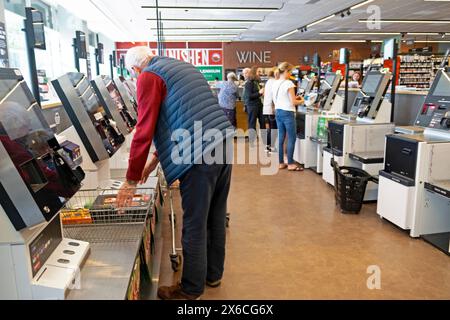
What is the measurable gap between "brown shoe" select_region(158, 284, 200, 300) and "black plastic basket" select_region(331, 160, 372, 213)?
2.36 m

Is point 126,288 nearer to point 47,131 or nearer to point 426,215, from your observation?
point 47,131

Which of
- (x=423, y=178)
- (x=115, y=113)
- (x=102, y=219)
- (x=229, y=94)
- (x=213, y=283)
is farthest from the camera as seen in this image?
(x=229, y=94)

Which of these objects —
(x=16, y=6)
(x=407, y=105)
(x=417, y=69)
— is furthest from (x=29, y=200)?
(x=417, y=69)

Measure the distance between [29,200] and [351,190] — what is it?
350cm

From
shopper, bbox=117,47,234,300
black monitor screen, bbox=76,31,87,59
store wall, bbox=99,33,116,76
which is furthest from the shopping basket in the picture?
Answer: store wall, bbox=99,33,116,76

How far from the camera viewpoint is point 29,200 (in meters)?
1.33

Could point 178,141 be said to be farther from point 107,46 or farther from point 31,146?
point 107,46

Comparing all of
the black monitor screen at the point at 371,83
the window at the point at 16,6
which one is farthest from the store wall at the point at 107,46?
the black monitor screen at the point at 371,83

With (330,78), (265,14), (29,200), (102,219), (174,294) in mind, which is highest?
(265,14)

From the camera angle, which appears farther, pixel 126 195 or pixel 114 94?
pixel 114 94

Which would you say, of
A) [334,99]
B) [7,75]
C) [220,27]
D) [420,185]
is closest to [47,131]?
[7,75]

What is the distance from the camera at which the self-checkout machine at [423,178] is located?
345 centimetres

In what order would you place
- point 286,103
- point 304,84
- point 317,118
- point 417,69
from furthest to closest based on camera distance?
point 417,69 < point 304,84 < point 317,118 < point 286,103

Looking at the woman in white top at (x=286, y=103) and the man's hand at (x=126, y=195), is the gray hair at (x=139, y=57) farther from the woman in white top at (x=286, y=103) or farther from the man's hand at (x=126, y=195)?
the woman in white top at (x=286, y=103)
